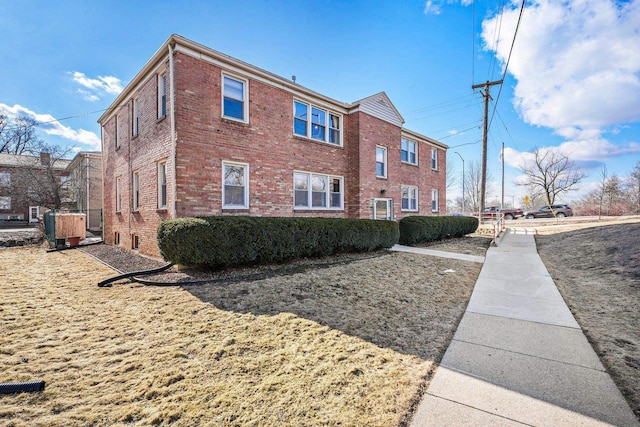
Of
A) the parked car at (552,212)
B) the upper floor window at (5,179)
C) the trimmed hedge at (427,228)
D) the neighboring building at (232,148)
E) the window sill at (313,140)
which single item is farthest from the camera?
the parked car at (552,212)

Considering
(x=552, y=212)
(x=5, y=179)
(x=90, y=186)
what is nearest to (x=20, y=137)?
(x=5, y=179)

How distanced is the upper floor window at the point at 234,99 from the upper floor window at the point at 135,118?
3.88m

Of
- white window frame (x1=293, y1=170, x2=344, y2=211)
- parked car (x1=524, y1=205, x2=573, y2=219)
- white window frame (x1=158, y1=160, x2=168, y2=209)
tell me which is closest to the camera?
white window frame (x1=158, y1=160, x2=168, y2=209)

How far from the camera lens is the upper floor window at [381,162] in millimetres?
13883

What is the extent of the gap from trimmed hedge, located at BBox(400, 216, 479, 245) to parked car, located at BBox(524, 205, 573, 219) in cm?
2154

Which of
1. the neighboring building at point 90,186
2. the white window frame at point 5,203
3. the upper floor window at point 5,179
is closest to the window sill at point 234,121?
the neighboring building at point 90,186

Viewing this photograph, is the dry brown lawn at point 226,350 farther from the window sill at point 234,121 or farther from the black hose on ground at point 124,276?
the window sill at point 234,121

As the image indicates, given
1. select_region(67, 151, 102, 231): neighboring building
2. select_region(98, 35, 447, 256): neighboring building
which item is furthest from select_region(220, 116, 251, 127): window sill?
select_region(67, 151, 102, 231): neighboring building

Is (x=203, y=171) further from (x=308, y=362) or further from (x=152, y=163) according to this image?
(x=308, y=362)

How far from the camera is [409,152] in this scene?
55.3ft

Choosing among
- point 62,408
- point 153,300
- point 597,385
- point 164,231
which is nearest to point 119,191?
point 164,231

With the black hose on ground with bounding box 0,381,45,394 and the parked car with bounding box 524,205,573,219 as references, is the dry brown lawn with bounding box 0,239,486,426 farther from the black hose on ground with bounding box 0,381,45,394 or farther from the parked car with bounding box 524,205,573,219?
the parked car with bounding box 524,205,573,219

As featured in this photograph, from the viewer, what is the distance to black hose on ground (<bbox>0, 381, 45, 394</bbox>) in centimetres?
235

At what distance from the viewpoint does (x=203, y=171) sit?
8102mm
